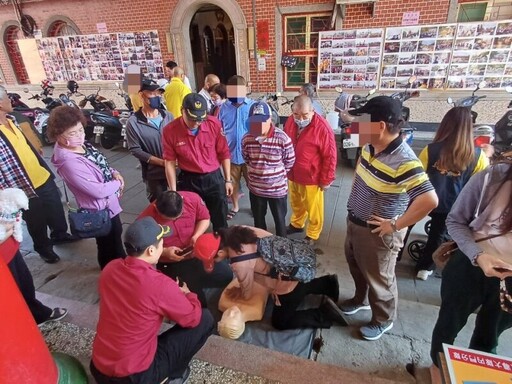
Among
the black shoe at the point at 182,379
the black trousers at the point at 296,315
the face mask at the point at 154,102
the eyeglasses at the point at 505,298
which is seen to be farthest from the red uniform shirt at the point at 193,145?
the eyeglasses at the point at 505,298

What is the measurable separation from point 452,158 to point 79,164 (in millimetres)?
2904

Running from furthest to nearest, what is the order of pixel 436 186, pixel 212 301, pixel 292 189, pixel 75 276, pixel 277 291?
pixel 292 189 → pixel 75 276 → pixel 212 301 → pixel 436 186 → pixel 277 291

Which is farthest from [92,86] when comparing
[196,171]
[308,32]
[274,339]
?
[274,339]

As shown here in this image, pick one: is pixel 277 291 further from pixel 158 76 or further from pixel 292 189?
pixel 158 76

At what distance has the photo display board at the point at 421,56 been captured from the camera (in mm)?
5762

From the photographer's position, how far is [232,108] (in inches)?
151

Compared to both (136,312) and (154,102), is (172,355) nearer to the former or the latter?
(136,312)

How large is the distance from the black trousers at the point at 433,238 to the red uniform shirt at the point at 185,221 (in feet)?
6.90

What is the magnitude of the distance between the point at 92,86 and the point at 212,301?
8.82 meters

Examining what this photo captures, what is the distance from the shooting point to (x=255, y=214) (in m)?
3.38

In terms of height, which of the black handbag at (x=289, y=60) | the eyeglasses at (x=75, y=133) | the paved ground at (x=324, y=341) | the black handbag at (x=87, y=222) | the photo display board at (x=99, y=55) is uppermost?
the photo display board at (x=99, y=55)

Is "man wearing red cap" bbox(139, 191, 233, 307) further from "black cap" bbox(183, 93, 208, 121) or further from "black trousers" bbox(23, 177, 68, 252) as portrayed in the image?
"black trousers" bbox(23, 177, 68, 252)

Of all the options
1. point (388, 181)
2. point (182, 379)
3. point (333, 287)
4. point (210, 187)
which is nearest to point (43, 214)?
point (210, 187)

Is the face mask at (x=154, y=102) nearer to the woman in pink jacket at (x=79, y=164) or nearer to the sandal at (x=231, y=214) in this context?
the woman in pink jacket at (x=79, y=164)
